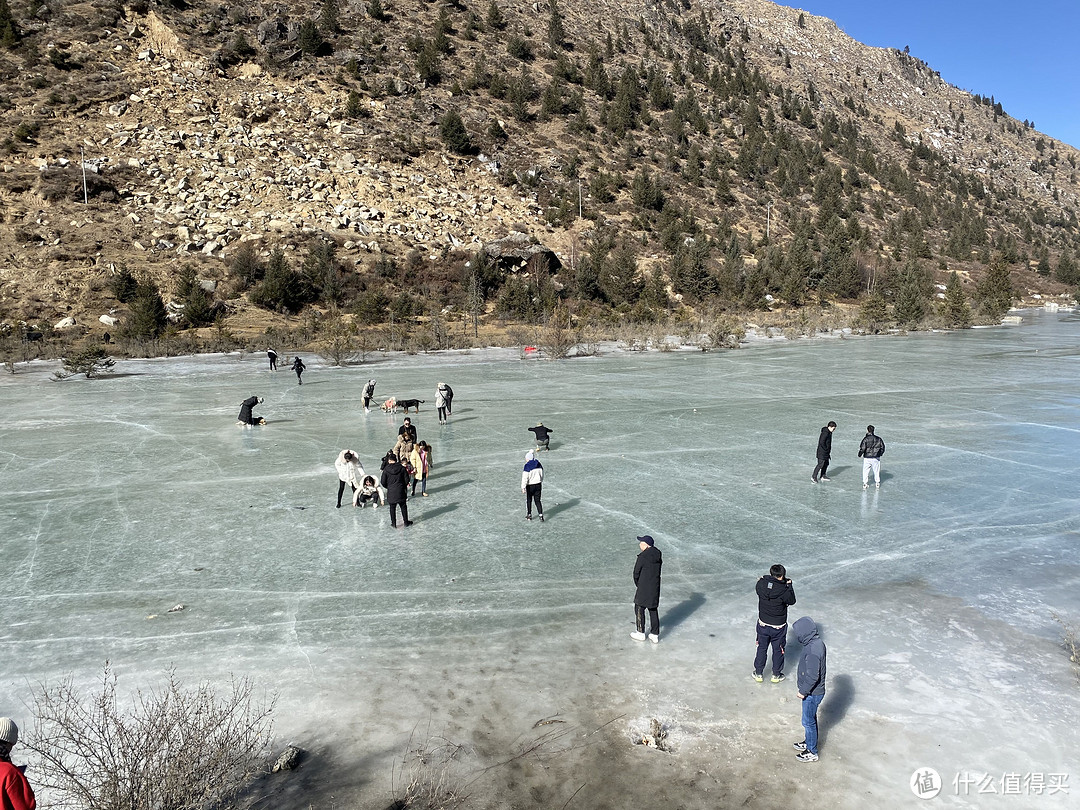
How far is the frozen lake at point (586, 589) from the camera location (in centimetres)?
555

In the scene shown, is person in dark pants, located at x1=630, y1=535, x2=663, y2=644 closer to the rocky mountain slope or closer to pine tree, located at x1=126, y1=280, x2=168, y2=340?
pine tree, located at x1=126, y1=280, x2=168, y2=340

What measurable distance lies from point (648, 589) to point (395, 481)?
4778mm

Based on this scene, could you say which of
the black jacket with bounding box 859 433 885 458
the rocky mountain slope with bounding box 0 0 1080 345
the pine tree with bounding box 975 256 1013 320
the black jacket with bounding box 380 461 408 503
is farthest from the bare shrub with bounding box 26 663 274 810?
the pine tree with bounding box 975 256 1013 320

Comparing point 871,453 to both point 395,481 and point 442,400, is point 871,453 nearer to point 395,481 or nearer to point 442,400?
point 395,481

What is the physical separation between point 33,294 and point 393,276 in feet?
72.3

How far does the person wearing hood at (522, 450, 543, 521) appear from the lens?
10377 mm

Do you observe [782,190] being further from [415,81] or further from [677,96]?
[415,81]

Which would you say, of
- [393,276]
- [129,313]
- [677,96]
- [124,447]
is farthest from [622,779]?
[677,96]

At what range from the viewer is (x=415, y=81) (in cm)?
6988

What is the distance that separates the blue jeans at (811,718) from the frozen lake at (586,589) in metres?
0.15

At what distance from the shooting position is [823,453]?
1257 centimetres

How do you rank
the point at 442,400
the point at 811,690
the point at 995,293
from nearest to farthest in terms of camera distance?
the point at 811,690
the point at 442,400
the point at 995,293

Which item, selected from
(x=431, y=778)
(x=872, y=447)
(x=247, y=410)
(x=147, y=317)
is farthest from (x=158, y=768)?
(x=147, y=317)

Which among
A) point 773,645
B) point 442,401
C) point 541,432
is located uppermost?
point 442,401
